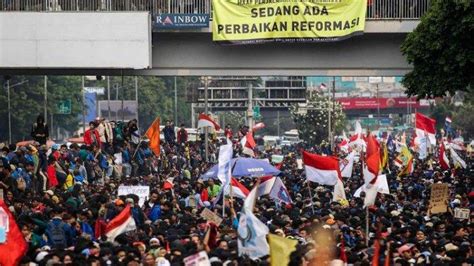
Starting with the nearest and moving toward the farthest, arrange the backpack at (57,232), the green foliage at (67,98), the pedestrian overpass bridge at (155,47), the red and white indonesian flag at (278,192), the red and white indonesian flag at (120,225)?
the red and white indonesian flag at (120,225)
the backpack at (57,232)
the red and white indonesian flag at (278,192)
the pedestrian overpass bridge at (155,47)
the green foliage at (67,98)

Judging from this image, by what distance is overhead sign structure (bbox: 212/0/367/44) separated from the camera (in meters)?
40.1

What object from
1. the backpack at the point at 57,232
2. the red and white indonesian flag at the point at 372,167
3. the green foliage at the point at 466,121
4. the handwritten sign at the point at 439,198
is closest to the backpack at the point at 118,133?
the red and white indonesian flag at the point at 372,167

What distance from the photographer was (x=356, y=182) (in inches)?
1668

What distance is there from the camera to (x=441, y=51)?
3828 centimetres

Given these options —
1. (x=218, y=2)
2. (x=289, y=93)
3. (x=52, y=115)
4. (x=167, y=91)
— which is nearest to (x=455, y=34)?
(x=218, y=2)

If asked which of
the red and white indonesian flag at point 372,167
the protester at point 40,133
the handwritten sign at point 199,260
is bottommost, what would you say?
the handwritten sign at point 199,260

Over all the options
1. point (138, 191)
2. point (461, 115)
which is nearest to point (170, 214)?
point (138, 191)

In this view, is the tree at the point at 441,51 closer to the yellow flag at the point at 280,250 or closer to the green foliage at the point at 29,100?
the yellow flag at the point at 280,250

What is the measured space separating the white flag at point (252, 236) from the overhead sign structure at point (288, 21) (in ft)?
66.0

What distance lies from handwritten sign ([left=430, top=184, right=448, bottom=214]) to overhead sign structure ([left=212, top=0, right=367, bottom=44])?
32.1 ft

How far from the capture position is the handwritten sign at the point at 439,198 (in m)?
30.8

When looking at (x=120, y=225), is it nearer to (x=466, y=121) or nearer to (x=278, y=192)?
(x=278, y=192)

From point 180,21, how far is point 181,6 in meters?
1.01

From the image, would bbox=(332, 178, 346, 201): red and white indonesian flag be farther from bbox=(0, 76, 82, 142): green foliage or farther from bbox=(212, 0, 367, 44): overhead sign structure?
bbox=(0, 76, 82, 142): green foliage
